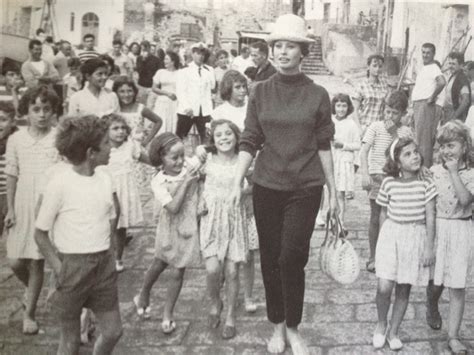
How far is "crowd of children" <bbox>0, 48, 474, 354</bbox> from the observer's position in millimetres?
1668

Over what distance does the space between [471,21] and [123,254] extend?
1.79 m

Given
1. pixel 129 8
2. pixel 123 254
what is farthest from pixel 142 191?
pixel 129 8

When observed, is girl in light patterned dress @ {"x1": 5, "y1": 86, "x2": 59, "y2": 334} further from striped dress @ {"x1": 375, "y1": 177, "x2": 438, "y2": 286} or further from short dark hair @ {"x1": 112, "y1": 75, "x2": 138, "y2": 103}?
striped dress @ {"x1": 375, "y1": 177, "x2": 438, "y2": 286}

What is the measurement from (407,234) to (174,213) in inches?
30.9

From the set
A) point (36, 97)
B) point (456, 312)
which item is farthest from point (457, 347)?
point (36, 97)

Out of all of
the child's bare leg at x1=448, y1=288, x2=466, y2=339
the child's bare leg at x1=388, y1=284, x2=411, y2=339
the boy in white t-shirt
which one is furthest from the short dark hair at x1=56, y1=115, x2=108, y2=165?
the child's bare leg at x1=448, y1=288, x2=466, y2=339

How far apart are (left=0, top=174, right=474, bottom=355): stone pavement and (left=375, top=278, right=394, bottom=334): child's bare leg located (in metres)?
0.06

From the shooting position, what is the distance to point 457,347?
1973 millimetres

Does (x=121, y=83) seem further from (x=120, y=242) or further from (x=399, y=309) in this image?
(x=399, y=309)

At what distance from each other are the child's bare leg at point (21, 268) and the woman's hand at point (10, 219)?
0.12m

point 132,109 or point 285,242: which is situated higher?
point 132,109

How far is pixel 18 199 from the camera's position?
6.63 feet

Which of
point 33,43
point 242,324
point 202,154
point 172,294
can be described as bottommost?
point 242,324

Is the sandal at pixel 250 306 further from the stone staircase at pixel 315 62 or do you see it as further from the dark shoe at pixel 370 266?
the stone staircase at pixel 315 62
